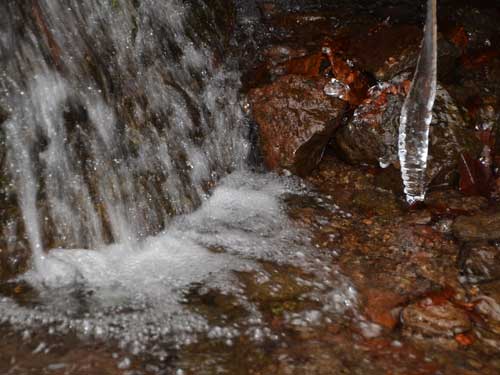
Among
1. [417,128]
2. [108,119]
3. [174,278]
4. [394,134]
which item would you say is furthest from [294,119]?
[174,278]

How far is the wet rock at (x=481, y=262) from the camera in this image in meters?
3.77

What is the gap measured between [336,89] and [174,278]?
96.7 inches

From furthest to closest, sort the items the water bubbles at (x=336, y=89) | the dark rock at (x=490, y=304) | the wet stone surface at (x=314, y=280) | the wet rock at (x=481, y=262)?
the water bubbles at (x=336, y=89) < the wet rock at (x=481, y=262) < the dark rock at (x=490, y=304) < the wet stone surface at (x=314, y=280)

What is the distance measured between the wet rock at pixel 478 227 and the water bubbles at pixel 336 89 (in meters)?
1.54

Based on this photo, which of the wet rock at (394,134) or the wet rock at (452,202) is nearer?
the wet rock at (452,202)

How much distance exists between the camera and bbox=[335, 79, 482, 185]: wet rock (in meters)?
4.77

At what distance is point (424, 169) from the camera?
4.73m

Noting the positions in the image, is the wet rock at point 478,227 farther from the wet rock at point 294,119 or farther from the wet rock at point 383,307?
the wet rock at point 294,119

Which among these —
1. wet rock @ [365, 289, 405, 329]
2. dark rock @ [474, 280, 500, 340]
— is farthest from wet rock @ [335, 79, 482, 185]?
wet rock @ [365, 289, 405, 329]

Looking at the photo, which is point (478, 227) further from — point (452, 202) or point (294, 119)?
point (294, 119)

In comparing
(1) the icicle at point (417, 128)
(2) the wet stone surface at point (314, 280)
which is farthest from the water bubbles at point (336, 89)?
(1) the icicle at point (417, 128)

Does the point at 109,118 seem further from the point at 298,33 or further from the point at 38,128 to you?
the point at 298,33

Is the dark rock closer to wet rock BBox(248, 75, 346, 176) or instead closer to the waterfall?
wet rock BBox(248, 75, 346, 176)

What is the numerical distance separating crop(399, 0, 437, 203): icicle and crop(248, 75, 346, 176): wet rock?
61 centimetres
